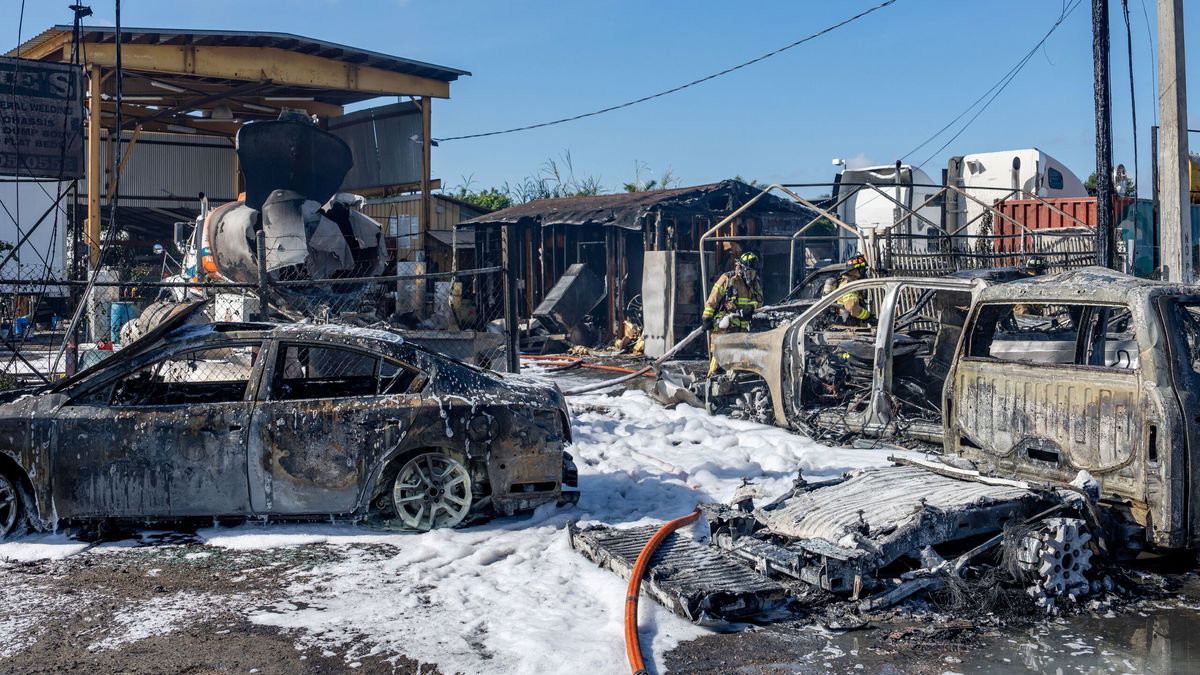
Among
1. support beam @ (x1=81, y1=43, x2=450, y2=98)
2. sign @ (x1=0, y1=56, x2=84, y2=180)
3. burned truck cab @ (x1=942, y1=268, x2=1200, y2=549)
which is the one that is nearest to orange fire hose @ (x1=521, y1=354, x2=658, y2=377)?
sign @ (x1=0, y1=56, x2=84, y2=180)

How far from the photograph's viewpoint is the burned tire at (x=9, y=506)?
6.16 m

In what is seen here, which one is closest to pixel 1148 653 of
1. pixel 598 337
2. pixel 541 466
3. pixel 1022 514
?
pixel 1022 514

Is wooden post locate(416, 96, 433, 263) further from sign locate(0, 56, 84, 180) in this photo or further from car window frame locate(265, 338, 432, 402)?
car window frame locate(265, 338, 432, 402)

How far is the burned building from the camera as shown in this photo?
1906cm

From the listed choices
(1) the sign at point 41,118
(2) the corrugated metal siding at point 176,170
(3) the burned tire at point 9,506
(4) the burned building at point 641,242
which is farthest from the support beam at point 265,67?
(3) the burned tire at point 9,506

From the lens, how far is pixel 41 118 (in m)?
13.4

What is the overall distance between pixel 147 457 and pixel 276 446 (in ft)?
2.61

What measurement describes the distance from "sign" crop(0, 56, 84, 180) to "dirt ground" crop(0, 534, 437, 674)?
29.7 ft

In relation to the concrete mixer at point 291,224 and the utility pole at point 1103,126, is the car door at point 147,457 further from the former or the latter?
the utility pole at point 1103,126

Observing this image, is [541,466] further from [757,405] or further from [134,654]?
[757,405]

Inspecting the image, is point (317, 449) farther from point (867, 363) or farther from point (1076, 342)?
point (1076, 342)

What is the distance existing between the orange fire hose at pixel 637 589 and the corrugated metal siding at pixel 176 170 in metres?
26.9

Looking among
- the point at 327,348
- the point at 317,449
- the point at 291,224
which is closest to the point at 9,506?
the point at 317,449

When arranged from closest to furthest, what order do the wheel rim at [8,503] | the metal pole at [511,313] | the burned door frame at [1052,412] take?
the burned door frame at [1052,412] < the wheel rim at [8,503] < the metal pole at [511,313]
